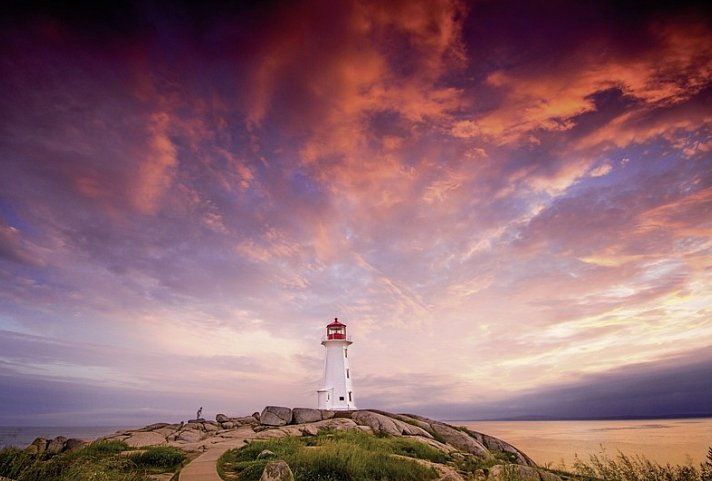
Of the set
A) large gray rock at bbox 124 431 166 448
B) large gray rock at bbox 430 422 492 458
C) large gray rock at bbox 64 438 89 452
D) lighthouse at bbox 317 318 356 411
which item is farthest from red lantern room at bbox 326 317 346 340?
large gray rock at bbox 64 438 89 452

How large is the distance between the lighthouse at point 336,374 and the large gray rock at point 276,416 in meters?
Result: 6.58

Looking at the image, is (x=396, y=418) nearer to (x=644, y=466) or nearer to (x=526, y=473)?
(x=526, y=473)

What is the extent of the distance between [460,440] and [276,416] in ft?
44.9

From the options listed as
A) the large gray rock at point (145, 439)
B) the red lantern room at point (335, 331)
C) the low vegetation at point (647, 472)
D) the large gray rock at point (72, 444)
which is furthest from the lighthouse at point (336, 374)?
the low vegetation at point (647, 472)

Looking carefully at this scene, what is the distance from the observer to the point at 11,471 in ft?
34.4

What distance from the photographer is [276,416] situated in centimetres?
2967

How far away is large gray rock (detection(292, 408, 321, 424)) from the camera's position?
2919 centimetres

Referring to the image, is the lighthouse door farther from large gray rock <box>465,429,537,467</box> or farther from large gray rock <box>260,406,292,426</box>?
large gray rock <box>465,429,537,467</box>

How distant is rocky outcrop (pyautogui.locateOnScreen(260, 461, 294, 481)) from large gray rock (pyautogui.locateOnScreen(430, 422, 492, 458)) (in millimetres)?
18038

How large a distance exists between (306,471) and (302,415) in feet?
62.0

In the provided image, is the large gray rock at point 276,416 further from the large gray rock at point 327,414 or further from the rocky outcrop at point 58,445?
the rocky outcrop at point 58,445

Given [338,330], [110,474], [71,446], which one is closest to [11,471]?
[110,474]

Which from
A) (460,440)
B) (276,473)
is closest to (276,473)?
(276,473)

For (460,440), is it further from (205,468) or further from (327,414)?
(205,468)
